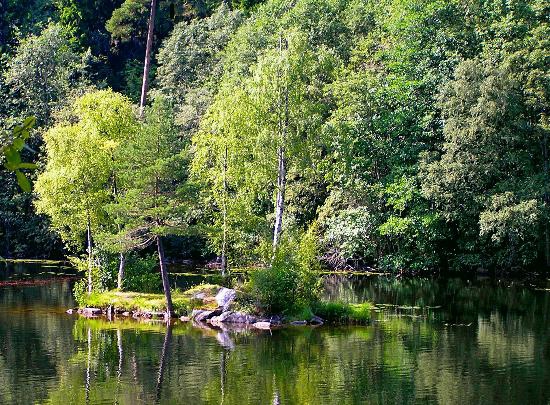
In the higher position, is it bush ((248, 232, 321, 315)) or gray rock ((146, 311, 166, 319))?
bush ((248, 232, 321, 315))

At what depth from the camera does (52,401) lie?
20125 mm

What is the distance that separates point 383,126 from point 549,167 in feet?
35.1

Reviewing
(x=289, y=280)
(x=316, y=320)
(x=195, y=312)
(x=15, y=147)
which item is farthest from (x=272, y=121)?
(x=15, y=147)

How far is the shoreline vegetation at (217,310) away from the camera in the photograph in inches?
1300

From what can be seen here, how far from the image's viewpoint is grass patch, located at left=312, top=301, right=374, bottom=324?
33125 mm

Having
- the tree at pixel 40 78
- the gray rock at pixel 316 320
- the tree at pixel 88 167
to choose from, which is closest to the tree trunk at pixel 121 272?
the tree at pixel 88 167

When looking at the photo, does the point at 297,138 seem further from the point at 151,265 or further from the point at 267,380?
the point at 267,380

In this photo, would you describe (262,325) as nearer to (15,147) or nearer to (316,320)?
(316,320)

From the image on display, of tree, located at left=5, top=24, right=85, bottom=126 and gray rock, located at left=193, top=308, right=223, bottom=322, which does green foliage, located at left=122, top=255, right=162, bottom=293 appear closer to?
gray rock, located at left=193, top=308, right=223, bottom=322

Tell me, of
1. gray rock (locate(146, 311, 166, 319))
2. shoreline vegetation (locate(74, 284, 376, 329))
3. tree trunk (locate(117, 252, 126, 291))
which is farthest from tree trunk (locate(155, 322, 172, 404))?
tree trunk (locate(117, 252, 126, 291))

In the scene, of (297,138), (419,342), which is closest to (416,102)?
(297,138)

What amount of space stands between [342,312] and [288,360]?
28.3 ft

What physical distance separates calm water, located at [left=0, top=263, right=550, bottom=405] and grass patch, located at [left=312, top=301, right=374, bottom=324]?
2.20 ft

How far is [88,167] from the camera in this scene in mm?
38094
